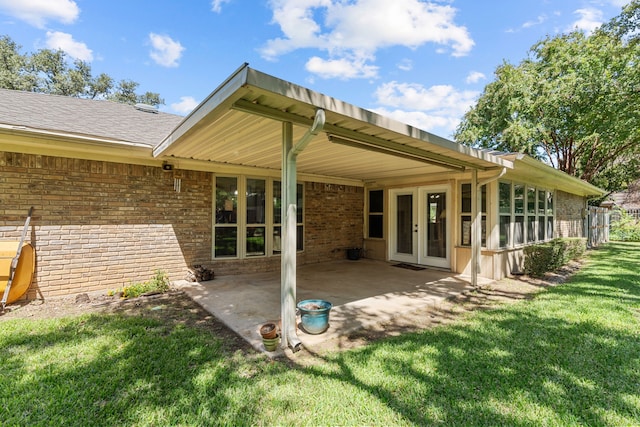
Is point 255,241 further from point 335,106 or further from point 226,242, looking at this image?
point 335,106

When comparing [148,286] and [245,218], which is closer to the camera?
[148,286]

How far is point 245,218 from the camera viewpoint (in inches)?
270

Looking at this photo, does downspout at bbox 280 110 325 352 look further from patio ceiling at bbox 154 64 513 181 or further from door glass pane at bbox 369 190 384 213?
door glass pane at bbox 369 190 384 213

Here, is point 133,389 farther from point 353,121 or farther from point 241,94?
point 353,121

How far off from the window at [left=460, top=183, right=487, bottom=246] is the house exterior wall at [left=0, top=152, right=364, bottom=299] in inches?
203

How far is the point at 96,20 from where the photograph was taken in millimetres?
9188

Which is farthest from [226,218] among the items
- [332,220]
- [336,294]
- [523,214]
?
[523,214]

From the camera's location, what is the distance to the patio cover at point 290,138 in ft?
8.84

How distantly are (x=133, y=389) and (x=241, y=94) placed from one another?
267 cm

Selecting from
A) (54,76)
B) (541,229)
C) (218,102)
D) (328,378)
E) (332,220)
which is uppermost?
(54,76)

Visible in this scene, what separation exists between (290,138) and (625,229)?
25.2 m

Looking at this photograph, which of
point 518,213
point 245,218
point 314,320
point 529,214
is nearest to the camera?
point 314,320

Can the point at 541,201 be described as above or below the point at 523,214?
above

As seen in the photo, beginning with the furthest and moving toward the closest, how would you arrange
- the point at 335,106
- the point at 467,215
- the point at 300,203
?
the point at 300,203 → the point at 467,215 → the point at 335,106
